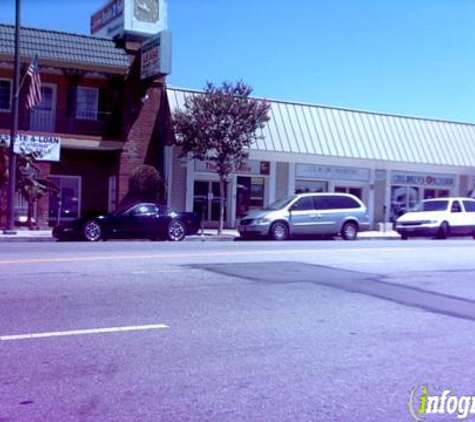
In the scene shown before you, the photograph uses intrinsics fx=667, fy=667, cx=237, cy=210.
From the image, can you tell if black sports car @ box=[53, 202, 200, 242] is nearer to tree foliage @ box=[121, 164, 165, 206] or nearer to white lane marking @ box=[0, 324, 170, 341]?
tree foliage @ box=[121, 164, 165, 206]

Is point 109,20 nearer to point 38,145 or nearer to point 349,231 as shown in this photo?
point 38,145

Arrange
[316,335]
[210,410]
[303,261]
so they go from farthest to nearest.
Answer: [303,261], [316,335], [210,410]

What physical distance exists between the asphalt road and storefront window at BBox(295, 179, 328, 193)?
16.9m

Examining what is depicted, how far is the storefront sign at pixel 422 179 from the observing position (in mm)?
31953

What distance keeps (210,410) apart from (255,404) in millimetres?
363

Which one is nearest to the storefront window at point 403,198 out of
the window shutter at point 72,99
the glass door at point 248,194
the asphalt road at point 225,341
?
the glass door at point 248,194

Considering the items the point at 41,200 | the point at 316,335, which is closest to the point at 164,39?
the point at 41,200

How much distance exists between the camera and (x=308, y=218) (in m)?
23.2

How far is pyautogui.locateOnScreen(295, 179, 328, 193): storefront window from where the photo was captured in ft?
97.6

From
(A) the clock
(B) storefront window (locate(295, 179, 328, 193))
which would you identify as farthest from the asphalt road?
(A) the clock

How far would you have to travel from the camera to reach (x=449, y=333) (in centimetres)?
756

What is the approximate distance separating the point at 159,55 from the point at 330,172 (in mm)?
9653

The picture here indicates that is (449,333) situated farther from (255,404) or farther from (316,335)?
(255,404)

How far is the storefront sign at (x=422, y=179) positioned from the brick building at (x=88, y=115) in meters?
11.7
